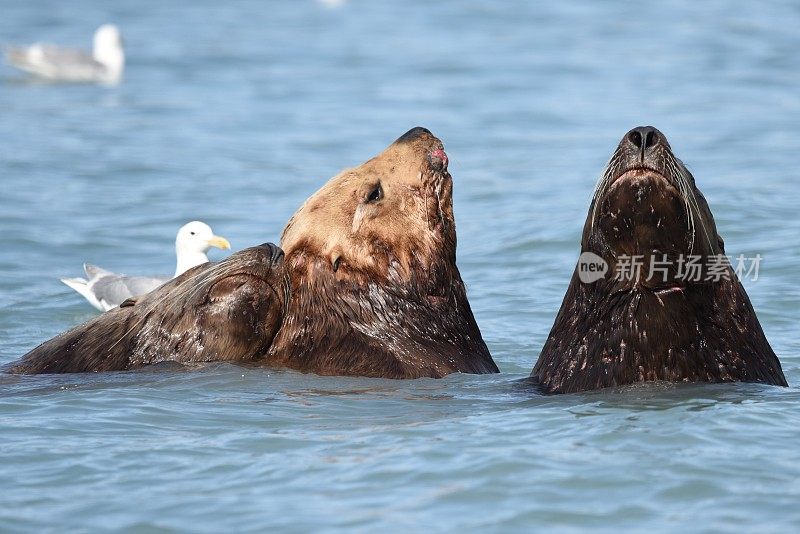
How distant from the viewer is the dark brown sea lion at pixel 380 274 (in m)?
6.64

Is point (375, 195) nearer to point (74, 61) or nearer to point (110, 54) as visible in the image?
point (74, 61)

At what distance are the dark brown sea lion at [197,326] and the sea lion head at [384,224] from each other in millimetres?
211

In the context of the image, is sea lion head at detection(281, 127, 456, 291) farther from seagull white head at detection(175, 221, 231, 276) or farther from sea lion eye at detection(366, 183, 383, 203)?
seagull white head at detection(175, 221, 231, 276)

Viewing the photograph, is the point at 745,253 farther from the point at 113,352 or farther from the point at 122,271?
the point at 113,352

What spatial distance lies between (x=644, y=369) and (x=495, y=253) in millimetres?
5700

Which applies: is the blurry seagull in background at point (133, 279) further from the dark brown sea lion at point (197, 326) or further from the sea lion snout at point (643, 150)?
the sea lion snout at point (643, 150)

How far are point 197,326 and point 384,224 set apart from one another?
3.30 feet

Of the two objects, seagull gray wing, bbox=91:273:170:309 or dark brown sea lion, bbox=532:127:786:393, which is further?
seagull gray wing, bbox=91:273:170:309

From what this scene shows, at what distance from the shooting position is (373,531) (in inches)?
A: 179

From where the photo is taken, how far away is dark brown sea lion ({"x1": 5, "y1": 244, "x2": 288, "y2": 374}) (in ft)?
21.6

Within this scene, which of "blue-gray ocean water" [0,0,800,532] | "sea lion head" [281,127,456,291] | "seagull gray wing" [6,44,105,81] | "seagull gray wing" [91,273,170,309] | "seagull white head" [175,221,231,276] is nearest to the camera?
"blue-gray ocean water" [0,0,800,532]

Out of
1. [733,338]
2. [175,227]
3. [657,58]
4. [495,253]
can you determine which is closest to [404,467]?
[733,338]

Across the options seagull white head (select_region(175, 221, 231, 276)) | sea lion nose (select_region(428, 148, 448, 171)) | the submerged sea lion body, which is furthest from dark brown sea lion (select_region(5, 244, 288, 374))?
seagull white head (select_region(175, 221, 231, 276))

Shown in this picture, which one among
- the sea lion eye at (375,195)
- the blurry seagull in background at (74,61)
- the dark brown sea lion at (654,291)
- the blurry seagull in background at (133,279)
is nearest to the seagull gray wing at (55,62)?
the blurry seagull in background at (74,61)
